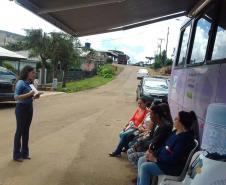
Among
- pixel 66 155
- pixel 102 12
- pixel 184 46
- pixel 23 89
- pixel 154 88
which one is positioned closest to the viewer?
pixel 102 12

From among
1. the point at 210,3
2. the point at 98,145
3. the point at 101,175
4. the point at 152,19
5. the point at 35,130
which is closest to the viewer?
the point at 210,3

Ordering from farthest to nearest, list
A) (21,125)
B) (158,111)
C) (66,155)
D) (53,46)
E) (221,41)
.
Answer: (53,46)
(66,155)
(21,125)
(158,111)
(221,41)

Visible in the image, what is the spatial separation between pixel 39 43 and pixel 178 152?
Answer: 33493mm

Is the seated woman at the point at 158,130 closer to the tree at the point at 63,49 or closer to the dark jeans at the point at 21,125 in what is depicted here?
the dark jeans at the point at 21,125

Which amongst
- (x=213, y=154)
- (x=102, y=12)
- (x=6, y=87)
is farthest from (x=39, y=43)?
(x=213, y=154)

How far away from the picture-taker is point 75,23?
8.92 m

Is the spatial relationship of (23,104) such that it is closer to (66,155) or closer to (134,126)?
(66,155)

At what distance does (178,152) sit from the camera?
552 centimetres

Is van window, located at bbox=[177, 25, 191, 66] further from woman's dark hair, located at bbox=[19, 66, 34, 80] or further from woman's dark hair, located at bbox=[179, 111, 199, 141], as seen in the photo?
woman's dark hair, located at bbox=[19, 66, 34, 80]

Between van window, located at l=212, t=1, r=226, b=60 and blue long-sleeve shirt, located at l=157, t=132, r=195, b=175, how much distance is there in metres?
1.06

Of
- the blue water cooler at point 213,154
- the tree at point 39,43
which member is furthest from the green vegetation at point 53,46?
the blue water cooler at point 213,154

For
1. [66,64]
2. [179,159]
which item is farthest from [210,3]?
[66,64]

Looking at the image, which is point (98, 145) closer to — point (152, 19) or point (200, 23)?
point (152, 19)

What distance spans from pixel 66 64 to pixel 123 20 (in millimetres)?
30187
